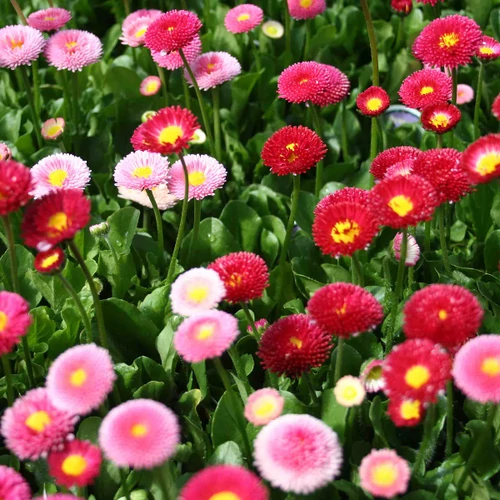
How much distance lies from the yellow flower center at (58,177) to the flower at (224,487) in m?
0.91

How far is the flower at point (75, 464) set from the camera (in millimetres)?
1100

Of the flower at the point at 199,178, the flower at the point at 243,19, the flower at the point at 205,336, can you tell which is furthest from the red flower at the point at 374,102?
the flower at the point at 205,336

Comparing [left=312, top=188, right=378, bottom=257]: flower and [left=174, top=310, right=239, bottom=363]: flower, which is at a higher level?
[left=312, top=188, right=378, bottom=257]: flower

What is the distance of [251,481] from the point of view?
Result: 1.07 m

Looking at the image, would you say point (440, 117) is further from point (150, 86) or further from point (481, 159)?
point (150, 86)

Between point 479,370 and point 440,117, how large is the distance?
0.81 meters

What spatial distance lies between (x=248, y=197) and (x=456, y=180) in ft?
2.57

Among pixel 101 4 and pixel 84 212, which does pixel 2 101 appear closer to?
pixel 101 4

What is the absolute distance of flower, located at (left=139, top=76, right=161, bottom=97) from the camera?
2.44 m

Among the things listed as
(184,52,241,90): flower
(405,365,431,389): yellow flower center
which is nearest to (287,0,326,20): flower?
(184,52,241,90): flower

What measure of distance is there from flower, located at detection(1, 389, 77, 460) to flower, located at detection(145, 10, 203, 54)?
1120 mm

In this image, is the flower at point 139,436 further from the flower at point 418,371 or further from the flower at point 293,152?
the flower at point 293,152

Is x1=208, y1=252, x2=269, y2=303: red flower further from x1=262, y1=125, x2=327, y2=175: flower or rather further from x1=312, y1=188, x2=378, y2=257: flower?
x1=262, y1=125, x2=327, y2=175: flower

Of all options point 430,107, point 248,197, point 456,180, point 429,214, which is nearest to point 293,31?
point 248,197
